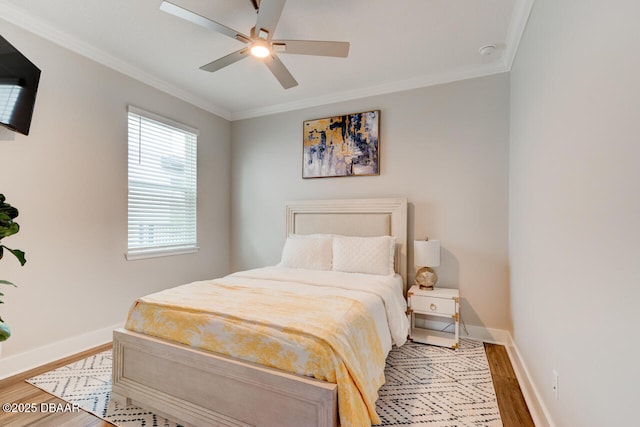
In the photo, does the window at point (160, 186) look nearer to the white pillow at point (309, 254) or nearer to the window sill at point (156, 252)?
the window sill at point (156, 252)

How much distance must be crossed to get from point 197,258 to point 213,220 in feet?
1.90

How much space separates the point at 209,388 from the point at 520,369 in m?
2.25

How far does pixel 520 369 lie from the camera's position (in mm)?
2217

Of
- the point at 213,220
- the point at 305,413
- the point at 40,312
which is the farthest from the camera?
the point at 213,220

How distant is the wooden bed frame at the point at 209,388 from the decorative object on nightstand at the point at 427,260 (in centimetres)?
188

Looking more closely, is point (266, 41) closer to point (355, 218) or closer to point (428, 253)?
point (355, 218)

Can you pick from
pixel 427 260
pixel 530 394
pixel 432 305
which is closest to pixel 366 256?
pixel 427 260

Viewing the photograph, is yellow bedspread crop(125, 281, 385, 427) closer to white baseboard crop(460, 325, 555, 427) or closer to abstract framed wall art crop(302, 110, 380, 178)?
white baseboard crop(460, 325, 555, 427)

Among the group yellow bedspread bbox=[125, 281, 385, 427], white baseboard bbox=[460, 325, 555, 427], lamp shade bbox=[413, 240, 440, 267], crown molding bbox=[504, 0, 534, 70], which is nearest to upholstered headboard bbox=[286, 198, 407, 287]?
lamp shade bbox=[413, 240, 440, 267]

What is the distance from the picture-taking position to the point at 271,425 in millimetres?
1423

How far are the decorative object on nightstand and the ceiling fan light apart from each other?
7.10ft

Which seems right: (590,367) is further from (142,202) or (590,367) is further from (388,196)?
(142,202)

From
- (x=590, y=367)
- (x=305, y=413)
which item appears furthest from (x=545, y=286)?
(x=305, y=413)

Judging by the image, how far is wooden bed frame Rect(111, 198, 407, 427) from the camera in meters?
1.35
